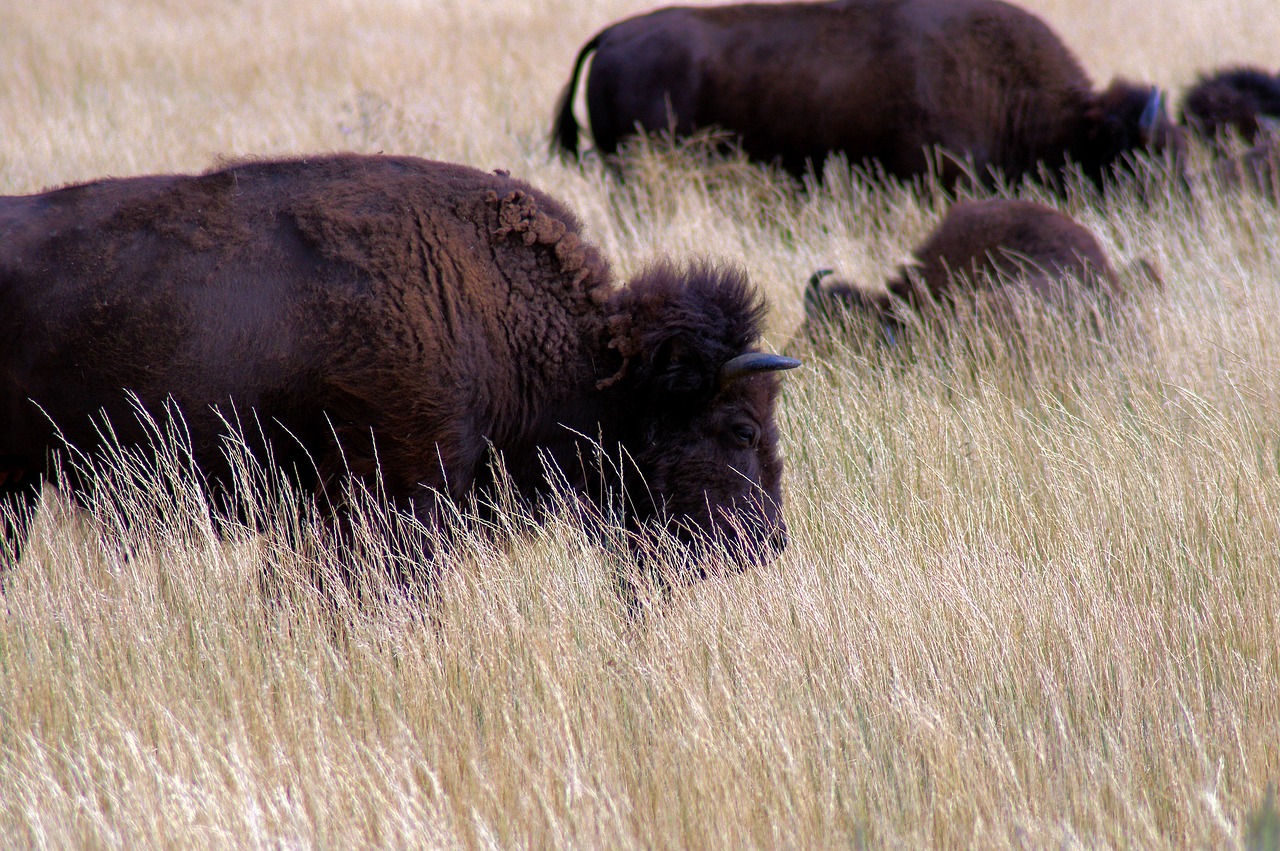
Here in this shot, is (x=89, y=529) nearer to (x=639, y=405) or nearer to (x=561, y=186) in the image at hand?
(x=639, y=405)

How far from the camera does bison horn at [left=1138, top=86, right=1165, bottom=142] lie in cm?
923

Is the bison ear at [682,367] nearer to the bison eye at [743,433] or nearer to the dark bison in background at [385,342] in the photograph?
the dark bison in background at [385,342]

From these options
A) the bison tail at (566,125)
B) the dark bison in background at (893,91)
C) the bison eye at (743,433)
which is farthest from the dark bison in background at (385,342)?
the bison tail at (566,125)

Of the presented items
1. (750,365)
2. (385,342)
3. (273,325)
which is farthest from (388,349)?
(750,365)

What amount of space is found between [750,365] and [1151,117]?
6854 mm

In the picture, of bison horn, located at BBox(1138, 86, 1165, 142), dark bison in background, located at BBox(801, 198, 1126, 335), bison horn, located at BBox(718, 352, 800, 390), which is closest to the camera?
bison horn, located at BBox(718, 352, 800, 390)

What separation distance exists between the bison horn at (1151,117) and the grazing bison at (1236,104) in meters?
1.78

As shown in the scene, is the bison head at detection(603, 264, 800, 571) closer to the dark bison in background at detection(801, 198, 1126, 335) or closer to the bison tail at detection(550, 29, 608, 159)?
the dark bison in background at detection(801, 198, 1126, 335)

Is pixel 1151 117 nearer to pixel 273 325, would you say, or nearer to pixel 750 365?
pixel 750 365

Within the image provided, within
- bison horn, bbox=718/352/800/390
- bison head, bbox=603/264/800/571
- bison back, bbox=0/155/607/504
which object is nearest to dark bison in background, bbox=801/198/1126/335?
bison head, bbox=603/264/800/571

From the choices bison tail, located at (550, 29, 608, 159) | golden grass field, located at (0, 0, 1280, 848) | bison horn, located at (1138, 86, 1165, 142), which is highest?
bison tail, located at (550, 29, 608, 159)

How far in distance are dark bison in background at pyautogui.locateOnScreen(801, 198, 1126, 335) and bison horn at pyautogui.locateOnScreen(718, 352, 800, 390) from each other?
2.62 meters

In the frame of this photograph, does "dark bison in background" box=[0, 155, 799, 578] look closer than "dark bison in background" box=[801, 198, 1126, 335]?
Yes

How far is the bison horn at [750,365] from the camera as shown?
3914mm
